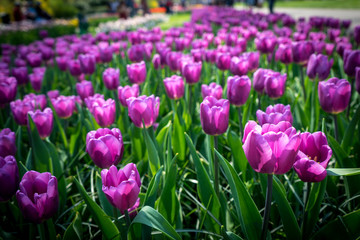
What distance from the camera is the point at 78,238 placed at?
1.19 metres

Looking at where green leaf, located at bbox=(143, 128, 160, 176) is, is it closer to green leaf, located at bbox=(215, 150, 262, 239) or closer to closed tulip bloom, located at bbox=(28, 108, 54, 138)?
green leaf, located at bbox=(215, 150, 262, 239)

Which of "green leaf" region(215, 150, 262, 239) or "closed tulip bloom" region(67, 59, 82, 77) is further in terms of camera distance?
"closed tulip bloom" region(67, 59, 82, 77)

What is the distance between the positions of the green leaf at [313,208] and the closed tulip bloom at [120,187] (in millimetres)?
684

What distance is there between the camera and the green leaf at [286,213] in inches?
43.1

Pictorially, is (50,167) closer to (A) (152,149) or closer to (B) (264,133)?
(A) (152,149)

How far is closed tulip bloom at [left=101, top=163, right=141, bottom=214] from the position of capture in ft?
3.18

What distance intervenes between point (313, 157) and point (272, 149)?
0.68ft

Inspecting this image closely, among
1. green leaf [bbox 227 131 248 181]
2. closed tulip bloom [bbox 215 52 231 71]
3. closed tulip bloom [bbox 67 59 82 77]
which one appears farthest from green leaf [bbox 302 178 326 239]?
closed tulip bloom [bbox 67 59 82 77]

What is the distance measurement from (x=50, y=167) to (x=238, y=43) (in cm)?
260

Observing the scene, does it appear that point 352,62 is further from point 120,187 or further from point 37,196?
point 37,196

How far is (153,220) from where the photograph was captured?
96cm

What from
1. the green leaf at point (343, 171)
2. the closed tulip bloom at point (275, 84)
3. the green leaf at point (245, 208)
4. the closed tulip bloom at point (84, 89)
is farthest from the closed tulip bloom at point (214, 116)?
the closed tulip bloom at point (84, 89)

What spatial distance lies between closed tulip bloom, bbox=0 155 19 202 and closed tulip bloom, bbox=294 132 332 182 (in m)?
1.00

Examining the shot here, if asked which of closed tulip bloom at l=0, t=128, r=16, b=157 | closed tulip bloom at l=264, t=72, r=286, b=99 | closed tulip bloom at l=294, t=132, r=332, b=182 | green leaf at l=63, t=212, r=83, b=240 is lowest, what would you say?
green leaf at l=63, t=212, r=83, b=240
